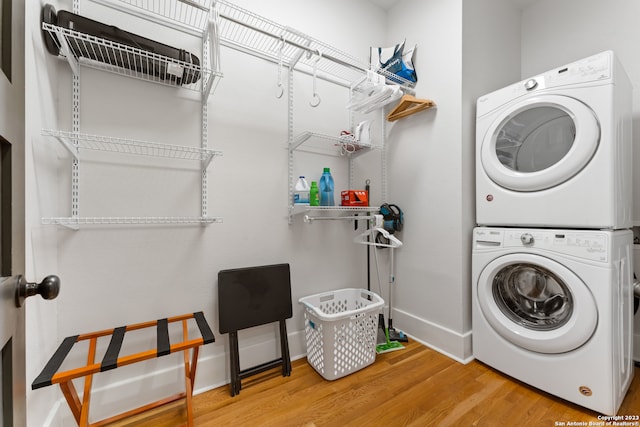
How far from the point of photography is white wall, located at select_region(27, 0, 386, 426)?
1129mm

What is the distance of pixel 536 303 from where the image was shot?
61.4 inches

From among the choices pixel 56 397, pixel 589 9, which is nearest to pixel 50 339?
pixel 56 397

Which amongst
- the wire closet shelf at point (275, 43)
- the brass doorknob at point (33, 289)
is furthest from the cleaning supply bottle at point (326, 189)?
the brass doorknob at point (33, 289)

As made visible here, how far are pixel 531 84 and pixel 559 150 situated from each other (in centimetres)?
39

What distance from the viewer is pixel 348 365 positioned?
1620 mm

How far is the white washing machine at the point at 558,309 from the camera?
1.26 meters

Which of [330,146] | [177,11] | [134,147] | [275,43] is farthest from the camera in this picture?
[330,146]

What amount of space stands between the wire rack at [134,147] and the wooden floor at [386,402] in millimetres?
1266

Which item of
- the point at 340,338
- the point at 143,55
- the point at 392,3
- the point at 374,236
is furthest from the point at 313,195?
the point at 392,3

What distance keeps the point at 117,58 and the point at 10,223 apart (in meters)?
1.13

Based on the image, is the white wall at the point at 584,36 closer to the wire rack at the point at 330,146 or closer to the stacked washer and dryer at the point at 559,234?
the stacked washer and dryer at the point at 559,234

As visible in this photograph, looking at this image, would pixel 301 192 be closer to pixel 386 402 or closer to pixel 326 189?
pixel 326 189

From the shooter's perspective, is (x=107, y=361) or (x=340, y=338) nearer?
(x=107, y=361)

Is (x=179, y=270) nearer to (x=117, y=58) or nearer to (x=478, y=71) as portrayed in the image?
(x=117, y=58)
